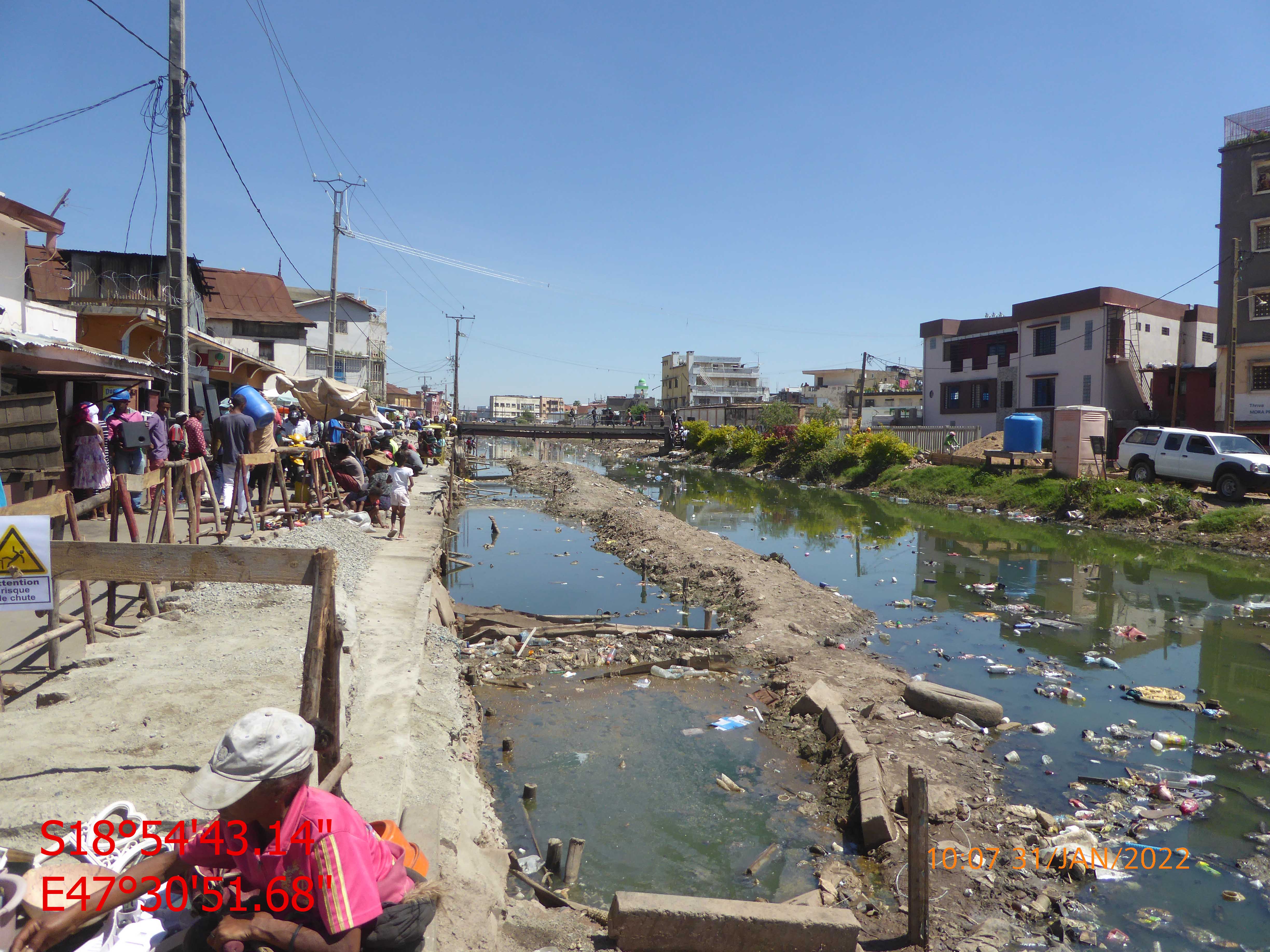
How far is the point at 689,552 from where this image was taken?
1533 centimetres

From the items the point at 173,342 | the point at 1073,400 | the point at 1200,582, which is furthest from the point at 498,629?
the point at 1073,400

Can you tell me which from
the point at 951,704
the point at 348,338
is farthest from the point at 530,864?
the point at 348,338

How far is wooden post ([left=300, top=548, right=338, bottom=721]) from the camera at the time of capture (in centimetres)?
340

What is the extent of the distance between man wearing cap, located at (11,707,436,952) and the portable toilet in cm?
2436

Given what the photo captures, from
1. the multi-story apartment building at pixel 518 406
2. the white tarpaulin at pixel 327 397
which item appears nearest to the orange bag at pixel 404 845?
the white tarpaulin at pixel 327 397

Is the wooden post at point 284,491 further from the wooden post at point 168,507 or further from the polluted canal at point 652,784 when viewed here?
the polluted canal at point 652,784

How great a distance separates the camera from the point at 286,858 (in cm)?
236

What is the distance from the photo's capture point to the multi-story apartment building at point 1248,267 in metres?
22.9

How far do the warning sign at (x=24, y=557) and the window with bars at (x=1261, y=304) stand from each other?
29726 mm

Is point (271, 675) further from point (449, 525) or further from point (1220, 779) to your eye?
point (449, 525)

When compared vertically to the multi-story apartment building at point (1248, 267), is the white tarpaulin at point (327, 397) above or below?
below

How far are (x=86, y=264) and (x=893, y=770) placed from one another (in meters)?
26.2

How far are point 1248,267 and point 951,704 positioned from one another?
24135 millimetres

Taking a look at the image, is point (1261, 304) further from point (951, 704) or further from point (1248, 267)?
point (951, 704)
